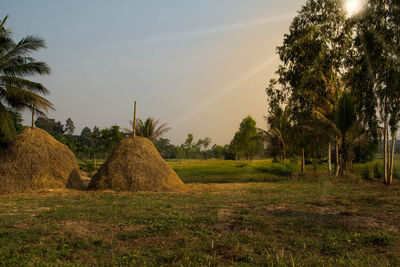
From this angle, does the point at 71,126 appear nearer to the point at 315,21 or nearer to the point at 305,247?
the point at 315,21

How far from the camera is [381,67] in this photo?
15.0 meters

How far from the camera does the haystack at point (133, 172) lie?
13109 mm

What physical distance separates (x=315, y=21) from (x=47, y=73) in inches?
678

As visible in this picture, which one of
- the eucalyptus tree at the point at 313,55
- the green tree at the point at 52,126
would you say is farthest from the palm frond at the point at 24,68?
the green tree at the point at 52,126

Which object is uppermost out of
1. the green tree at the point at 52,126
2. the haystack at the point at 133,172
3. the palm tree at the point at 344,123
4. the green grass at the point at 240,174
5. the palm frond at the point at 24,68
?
the green tree at the point at 52,126

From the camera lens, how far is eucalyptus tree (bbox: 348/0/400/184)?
14414mm

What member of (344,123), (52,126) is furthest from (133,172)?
(52,126)

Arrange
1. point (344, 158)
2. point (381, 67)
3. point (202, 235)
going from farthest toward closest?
point (344, 158) → point (381, 67) → point (202, 235)

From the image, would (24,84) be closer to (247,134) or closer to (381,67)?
(381,67)

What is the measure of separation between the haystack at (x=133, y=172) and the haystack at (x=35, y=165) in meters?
1.38

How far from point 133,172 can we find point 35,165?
167 inches

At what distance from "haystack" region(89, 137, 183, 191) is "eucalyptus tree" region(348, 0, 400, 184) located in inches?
426

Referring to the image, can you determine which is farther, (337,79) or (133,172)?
(337,79)

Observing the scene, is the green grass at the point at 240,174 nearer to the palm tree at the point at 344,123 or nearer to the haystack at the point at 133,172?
the palm tree at the point at 344,123
